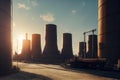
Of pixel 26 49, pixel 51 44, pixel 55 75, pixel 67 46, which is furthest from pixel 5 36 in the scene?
pixel 26 49

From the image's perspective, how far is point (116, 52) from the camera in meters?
37.8

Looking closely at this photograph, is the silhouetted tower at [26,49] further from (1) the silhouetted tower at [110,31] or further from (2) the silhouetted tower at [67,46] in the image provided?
(1) the silhouetted tower at [110,31]

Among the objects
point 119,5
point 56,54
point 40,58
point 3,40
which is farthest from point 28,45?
point 3,40

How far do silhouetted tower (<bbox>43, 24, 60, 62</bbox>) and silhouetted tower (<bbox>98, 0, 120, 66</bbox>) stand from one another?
27063 mm

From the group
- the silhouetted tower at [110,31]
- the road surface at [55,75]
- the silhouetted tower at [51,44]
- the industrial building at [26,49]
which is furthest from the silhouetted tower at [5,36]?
the industrial building at [26,49]

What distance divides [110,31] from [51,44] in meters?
31.8

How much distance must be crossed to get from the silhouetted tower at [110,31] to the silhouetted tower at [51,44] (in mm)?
27063

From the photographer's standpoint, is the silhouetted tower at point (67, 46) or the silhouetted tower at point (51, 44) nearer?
the silhouetted tower at point (51, 44)

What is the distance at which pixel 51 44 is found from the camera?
225 feet

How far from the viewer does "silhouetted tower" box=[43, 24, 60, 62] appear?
67625 mm

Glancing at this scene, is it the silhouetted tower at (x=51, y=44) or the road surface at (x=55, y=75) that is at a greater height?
the silhouetted tower at (x=51, y=44)

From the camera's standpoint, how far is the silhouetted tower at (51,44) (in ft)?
222

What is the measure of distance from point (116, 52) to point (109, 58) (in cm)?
222

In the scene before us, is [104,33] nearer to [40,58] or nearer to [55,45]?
[55,45]
